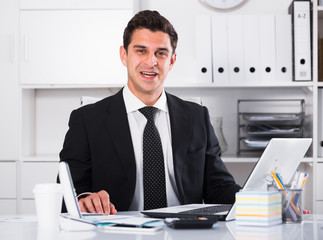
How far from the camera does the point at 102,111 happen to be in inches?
79.8

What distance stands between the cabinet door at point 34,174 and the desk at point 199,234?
5.11ft

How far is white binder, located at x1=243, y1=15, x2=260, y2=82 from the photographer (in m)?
2.87

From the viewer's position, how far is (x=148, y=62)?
2092mm

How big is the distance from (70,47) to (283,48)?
1.20 m

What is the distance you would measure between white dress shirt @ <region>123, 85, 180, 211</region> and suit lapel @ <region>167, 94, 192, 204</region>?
1.0 inches

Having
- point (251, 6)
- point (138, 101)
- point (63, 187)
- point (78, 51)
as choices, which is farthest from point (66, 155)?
point (251, 6)

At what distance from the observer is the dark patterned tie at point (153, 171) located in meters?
1.91

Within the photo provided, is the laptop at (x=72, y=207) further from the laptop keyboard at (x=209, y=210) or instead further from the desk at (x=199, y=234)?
the laptop keyboard at (x=209, y=210)

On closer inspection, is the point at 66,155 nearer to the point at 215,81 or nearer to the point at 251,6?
the point at 215,81

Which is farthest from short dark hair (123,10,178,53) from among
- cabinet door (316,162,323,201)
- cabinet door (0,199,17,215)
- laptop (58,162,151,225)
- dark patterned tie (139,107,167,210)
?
cabinet door (0,199,17,215)

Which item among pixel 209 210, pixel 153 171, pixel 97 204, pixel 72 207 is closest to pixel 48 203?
pixel 72 207

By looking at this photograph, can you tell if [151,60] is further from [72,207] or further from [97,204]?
[72,207]

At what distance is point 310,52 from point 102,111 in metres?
1.36

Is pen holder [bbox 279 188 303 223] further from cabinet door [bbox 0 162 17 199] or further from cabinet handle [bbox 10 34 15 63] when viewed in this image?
cabinet handle [bbox 10 34 15 63]
